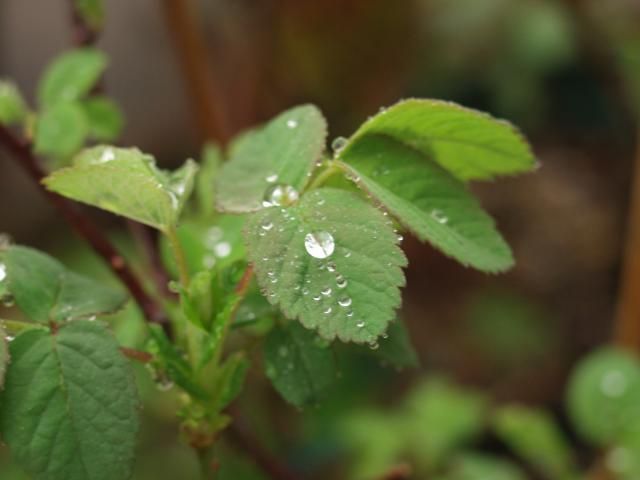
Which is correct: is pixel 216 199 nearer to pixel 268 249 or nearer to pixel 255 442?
pixel 268 249

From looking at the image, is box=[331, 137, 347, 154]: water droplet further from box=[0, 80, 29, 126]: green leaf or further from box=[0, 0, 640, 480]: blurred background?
box=[0, 0, 640, 480]: blurred background

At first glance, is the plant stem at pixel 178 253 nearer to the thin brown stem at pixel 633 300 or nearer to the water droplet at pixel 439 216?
the water droplet at pixel 439 216

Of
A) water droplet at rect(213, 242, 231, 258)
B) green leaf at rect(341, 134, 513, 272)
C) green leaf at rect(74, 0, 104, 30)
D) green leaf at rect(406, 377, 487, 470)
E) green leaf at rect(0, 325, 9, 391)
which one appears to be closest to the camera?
green leaf at rect(0, 325, 9, 391)

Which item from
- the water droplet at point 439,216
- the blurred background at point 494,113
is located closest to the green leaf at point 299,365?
the water droplet at point 439,216

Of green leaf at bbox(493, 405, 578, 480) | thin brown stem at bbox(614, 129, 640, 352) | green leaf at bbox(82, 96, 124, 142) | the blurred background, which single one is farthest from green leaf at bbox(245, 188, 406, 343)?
the blurred background

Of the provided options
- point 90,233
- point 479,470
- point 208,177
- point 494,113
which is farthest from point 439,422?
point 494,113

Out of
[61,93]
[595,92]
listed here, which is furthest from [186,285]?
[595,92]
